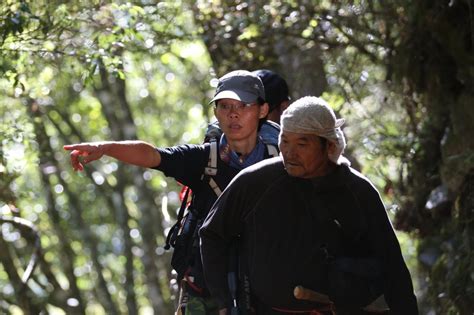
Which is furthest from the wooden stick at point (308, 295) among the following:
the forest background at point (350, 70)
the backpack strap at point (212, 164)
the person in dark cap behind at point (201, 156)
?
the forest background at point (350, 70)

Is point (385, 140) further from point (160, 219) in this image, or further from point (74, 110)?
point (74, 110)

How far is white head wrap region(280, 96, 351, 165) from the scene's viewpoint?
4.96 meters

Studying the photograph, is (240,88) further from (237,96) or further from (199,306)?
(199,306)

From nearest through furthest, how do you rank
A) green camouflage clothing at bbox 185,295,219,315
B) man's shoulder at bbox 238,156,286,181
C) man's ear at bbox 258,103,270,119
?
man's shoulder at bbox 238,156,286,181, green camouflage clothing at bbox 185,295,219,315, man's ear at bbox 258,103,270,119

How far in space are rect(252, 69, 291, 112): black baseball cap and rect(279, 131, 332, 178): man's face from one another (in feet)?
7.10

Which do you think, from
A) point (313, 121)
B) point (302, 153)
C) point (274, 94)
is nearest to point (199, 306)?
point (302, 153)

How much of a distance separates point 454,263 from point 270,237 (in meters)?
4.47

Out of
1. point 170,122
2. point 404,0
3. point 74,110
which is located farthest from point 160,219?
point 404,0

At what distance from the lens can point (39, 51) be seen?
29.1 ft

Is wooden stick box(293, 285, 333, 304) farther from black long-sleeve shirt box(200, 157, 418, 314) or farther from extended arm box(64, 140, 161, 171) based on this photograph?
extended arm box(64, 140, 161, 171)

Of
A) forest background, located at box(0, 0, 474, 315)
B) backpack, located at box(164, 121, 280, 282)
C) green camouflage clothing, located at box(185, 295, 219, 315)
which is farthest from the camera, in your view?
forest background, located at box(0, 0, 474, 315)

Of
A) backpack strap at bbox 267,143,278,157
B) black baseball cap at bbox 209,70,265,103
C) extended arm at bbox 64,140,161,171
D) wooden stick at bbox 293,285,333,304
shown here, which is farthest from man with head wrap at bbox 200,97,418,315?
black baseball cap at bbox 209,70,265,103

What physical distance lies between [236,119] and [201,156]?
341 mm

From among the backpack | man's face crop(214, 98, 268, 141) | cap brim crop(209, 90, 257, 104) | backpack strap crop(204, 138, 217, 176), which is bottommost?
the backpack
